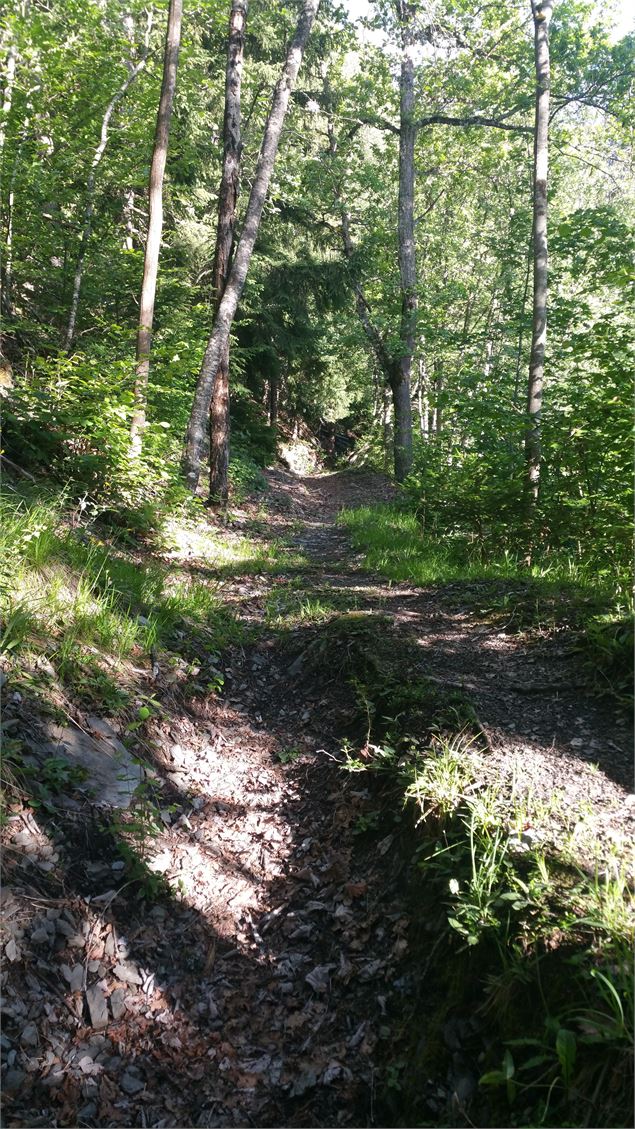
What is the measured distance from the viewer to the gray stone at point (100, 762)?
301 cm

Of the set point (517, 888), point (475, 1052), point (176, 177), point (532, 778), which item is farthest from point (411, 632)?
point (176, 177)

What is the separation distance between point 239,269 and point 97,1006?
1042 cm

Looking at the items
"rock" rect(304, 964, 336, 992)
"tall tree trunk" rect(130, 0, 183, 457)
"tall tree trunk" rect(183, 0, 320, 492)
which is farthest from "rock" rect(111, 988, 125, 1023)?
"tall tree trunk" rect(183, 0, 320, 492)

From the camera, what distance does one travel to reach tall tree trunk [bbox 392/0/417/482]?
1290 cm

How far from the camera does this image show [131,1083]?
→ 2137mm

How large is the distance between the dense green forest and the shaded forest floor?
0.6 inches

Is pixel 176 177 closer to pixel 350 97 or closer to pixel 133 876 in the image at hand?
pixel 350 97

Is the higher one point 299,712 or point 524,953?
point 524,953

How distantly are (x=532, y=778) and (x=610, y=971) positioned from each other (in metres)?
1.14

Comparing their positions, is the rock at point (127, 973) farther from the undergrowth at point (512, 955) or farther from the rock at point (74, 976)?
the undergrowth at point (512, 955)

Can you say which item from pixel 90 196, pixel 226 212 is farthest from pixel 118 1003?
pixel 90 196

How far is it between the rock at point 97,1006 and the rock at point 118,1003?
3cm

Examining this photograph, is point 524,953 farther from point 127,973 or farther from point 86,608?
point 86,608

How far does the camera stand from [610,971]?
1848mm
